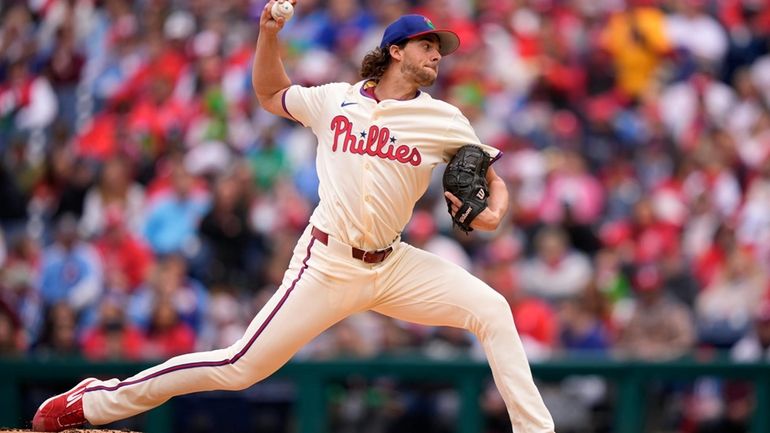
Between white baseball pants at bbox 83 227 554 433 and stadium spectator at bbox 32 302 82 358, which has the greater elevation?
white baseball pants at bbox 83 227 554 433

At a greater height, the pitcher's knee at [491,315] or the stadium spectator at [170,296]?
the pitcher's knee at [491,315]

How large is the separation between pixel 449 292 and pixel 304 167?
6.44 m

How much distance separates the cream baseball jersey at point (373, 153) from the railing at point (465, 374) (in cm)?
370

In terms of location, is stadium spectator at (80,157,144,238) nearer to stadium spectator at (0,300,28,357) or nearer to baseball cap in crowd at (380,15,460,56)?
stadium spectator at (0,300,28,357)

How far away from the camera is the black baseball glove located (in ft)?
20.1

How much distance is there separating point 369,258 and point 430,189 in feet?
18.6

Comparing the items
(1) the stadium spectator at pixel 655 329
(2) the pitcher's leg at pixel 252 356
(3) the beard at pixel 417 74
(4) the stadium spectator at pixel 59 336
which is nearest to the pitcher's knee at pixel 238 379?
(2) the pitcher's leg at pixel 252 356

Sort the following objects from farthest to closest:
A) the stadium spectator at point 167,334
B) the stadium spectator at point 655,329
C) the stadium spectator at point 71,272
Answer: the stadium spectator at point 71,272
the stadium spectator at point 167,334
the stadium spectator at point 655,329

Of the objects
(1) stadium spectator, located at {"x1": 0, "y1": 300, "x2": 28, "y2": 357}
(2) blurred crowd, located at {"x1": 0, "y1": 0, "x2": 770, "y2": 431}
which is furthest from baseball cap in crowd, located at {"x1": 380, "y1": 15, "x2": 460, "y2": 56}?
(1) stadium spectator, located at {"x1": 0, "y1": 300, "x2": 28, "y2": 357}

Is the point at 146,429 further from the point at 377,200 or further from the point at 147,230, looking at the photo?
the point at 377,200

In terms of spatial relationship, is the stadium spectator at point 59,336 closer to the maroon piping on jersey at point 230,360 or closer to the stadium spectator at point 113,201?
the stadium spectator at point 113,201

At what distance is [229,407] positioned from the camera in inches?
413

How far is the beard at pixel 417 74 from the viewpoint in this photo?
630cm

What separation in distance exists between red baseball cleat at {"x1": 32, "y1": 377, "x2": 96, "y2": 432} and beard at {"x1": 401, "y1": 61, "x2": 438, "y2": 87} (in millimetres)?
2184
